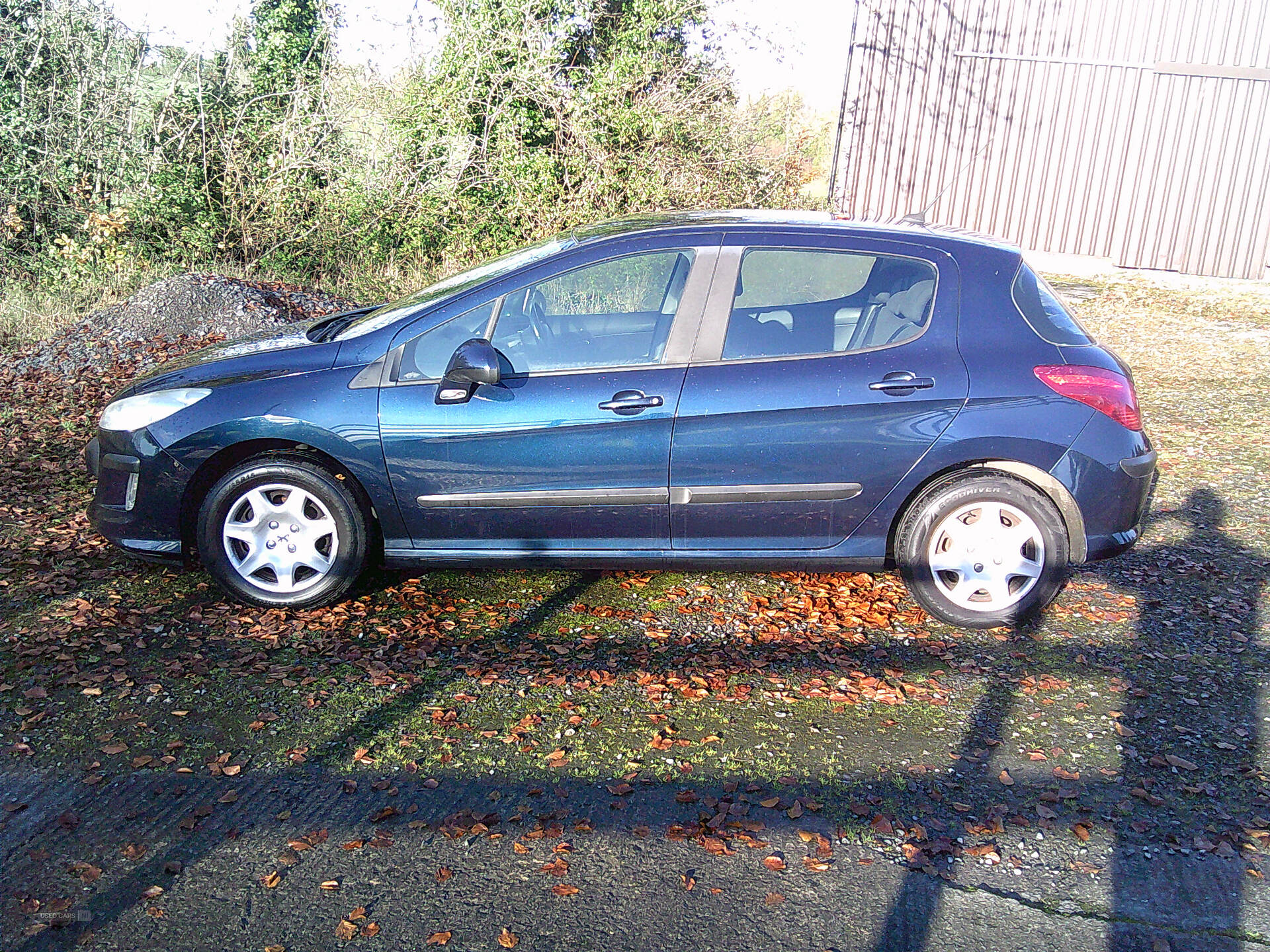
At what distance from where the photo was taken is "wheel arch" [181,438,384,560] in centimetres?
455

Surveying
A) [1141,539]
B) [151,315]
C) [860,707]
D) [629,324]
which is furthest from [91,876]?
[151,315]

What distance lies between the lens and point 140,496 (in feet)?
15.0

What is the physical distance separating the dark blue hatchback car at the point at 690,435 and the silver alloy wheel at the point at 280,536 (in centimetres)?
1

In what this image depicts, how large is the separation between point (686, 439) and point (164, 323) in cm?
716

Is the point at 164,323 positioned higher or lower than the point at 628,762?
higher

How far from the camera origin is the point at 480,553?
15.0 ft

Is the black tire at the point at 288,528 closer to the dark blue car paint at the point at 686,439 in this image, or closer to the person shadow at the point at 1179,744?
the dark blue car paint at the point at 686,439

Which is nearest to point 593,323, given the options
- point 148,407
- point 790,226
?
point 790,226

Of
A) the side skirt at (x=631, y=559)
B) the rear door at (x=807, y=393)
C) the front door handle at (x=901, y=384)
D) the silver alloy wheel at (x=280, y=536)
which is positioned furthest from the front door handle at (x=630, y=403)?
the silver alloy wheel at (x=280, y=536)

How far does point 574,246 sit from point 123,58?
33.1 feet

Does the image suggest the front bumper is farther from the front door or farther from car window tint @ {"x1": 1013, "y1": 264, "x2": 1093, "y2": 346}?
car window tint @ {"x1": 1013, "y1": 264, "x2": 1093, "y2": 346}

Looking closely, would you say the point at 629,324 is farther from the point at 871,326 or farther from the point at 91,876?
the point at 91,876

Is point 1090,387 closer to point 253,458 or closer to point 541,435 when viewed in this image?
point 541,435

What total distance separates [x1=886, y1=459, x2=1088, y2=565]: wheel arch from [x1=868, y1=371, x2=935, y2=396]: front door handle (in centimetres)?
40
